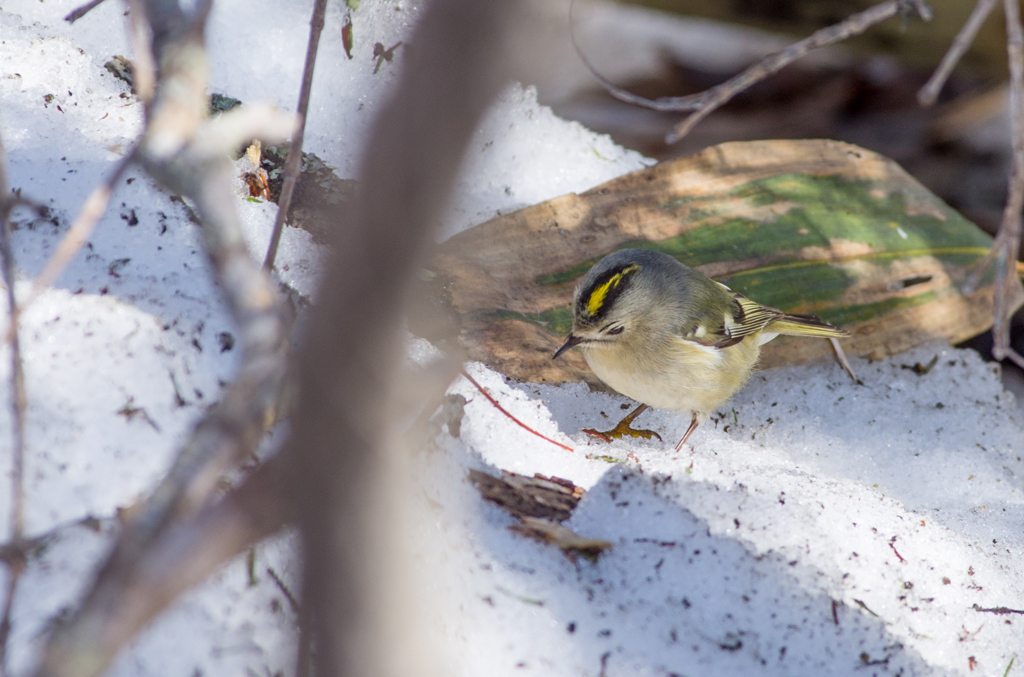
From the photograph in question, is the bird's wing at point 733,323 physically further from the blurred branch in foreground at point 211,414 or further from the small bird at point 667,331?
the blurred branch in foreground at point 211,414

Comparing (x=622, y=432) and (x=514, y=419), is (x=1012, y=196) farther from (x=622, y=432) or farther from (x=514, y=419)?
(x=514, y=419)

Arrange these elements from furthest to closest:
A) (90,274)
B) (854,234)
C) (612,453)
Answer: (854,234)
(612,453)
(90,274)

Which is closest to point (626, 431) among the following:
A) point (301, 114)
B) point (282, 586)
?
point (282, 586)

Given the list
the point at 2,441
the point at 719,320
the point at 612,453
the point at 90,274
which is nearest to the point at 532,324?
the point at 612,453

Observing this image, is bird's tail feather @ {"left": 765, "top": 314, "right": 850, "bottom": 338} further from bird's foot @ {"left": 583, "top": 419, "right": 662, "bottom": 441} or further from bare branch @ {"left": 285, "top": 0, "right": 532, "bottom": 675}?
bare branch @ {"left": 285, "top": 0, "right": 532, "bottom": 675}

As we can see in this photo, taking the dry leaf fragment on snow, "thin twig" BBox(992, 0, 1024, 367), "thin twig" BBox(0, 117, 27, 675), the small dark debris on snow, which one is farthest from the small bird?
"thin twig" BBox(0, 117, 27, 675)

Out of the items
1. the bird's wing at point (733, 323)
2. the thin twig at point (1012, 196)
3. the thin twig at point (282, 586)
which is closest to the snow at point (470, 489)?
the thin twig at point (282, 586)

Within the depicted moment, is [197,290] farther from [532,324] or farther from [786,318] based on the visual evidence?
[786,318]
